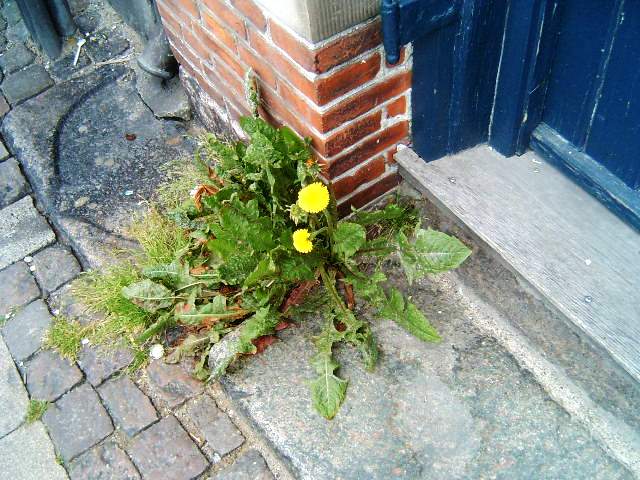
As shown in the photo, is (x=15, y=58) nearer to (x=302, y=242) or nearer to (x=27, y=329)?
(x=27, y=329)

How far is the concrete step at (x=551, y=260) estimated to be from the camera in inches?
67.6

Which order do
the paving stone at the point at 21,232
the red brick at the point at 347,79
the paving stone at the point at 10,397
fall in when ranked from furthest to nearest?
the paving stone at the point at 21,232
the paving stone at the point at 10,397
the red brick at the point at 347,79

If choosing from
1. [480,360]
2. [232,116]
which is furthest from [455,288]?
[232,116]

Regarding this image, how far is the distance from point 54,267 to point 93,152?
0.61m

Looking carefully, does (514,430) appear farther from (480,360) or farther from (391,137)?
(391,137)

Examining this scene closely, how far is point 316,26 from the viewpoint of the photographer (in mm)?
1678

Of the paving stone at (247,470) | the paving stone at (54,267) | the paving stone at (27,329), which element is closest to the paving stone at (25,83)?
the paving stone at (54,267)

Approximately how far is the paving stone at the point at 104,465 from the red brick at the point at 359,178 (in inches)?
42.9

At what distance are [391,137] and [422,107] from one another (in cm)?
16

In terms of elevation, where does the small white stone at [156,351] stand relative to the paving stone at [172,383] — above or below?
above

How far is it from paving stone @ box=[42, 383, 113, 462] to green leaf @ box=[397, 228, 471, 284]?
3.66ft

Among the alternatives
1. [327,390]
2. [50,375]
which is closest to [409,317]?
[327,390]

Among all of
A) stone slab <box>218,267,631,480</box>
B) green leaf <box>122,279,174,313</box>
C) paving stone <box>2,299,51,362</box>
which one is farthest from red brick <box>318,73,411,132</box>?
paving stone <box>2,299,51,362</box>

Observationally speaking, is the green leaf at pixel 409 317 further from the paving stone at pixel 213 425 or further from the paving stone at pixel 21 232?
the paving stone at pixel 21 232
